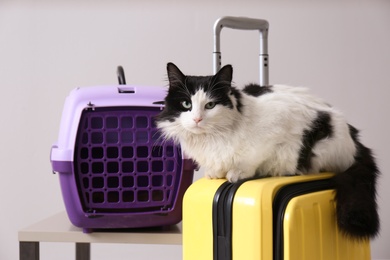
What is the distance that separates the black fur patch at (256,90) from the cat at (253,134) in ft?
0.16

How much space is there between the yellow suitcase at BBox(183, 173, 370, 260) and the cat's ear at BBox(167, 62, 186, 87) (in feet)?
0.79

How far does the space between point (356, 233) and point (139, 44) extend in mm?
1630

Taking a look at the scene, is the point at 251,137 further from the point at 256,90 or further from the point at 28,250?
the point at 28,250

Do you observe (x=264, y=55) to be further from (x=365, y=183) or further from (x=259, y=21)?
(x=365, y=183)

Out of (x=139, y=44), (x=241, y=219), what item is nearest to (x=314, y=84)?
(x=139, y=44)

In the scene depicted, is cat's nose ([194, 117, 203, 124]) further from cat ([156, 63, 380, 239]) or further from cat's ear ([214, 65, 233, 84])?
cat's ear ([214, 65, 233, 84])

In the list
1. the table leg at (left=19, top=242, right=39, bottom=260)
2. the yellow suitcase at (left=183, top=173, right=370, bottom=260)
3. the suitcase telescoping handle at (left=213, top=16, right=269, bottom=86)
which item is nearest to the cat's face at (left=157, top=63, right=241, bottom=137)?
the yellow suitcase at (left=183, top=173, right=370, bottom=260)

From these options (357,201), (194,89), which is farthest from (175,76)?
(357,201)

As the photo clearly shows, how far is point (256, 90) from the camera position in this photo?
1.41 metres

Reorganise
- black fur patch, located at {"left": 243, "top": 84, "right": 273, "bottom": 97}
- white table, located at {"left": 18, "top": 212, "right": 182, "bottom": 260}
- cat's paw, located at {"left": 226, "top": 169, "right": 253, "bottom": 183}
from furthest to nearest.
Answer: white table, located at {"left": 18, "top": 212, "right": 182, "bottom": 260} < black fur patch, located at {"left": 243, "top": 84, "right": 273, "bottom": 97} < cat's paw, located at {"left": 226, "top": 169, "right": 253, "bottom": 183}

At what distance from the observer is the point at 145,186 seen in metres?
1.49

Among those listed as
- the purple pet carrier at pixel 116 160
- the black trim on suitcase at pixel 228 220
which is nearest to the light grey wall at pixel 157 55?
the purple pet carrier at pixel 116 160

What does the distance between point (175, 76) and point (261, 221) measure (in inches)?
16.4

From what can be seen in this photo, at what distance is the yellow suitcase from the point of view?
104cm
